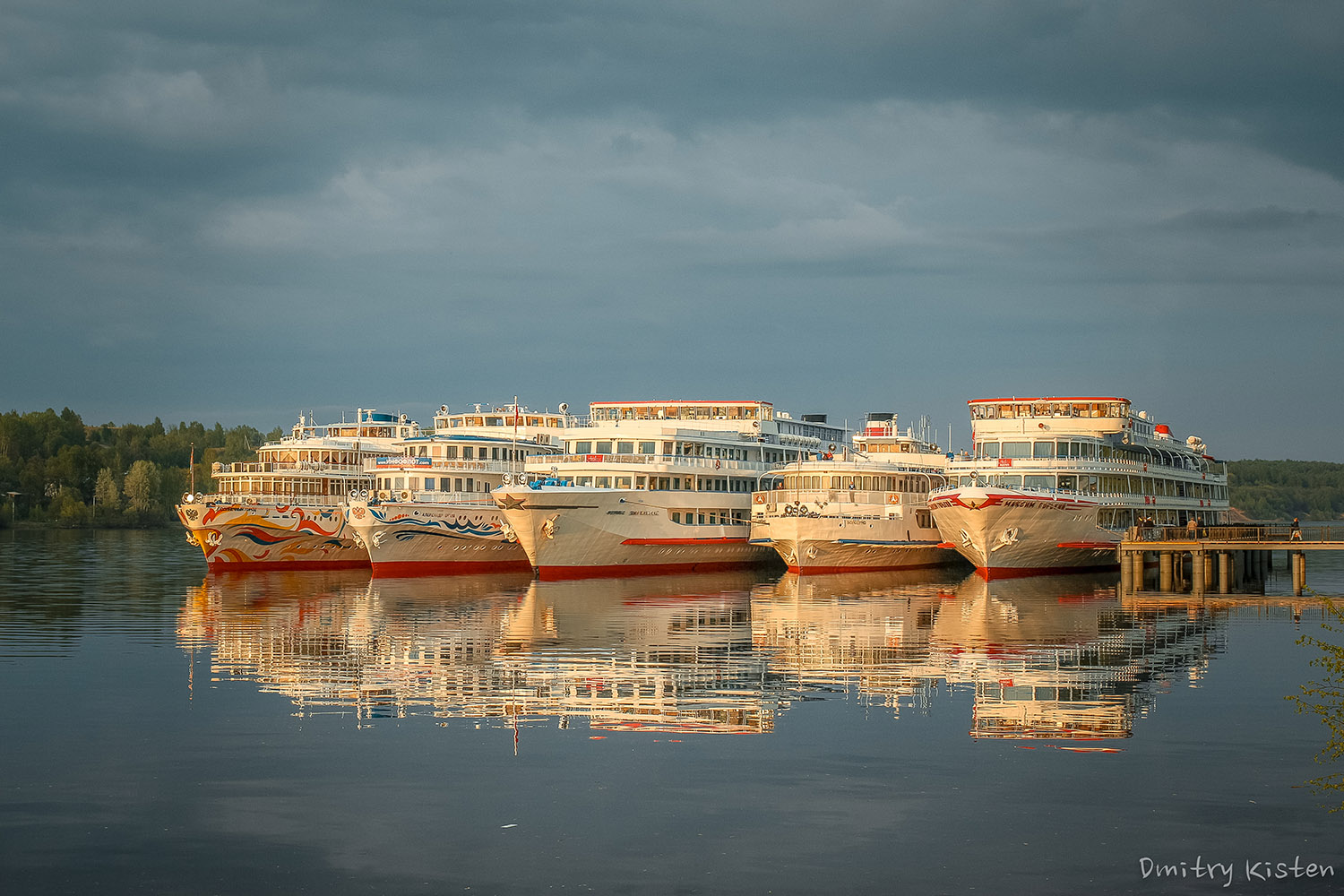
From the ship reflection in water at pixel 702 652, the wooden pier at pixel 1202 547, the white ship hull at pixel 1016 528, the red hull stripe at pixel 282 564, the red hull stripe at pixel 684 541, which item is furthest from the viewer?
the red hull stripe at pixel 282 564

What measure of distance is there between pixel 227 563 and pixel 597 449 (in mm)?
22379

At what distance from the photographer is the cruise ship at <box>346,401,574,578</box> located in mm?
73500

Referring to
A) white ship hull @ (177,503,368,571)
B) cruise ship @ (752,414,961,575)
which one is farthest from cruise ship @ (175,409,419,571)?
Answer: cruise ship @ (752,414,961,575)

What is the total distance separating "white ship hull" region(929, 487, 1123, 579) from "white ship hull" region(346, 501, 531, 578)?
81.1 feet

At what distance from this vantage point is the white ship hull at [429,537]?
72.8 m

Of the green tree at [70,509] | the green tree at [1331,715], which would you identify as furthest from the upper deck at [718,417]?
the green tree at [70,509]

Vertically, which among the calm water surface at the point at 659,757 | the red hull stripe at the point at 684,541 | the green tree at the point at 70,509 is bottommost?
the calm water surface at the point at 659,757

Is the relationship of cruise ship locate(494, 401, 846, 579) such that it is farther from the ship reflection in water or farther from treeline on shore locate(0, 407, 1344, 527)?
treeline on shore locate(0, 407, 1344, 527)

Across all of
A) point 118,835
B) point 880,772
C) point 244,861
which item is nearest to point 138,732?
point 118,835

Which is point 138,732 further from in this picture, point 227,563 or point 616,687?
point 227,563

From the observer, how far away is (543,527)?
69688 mm

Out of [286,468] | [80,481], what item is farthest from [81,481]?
[286,468]

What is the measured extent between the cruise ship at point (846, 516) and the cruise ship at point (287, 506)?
25.1m

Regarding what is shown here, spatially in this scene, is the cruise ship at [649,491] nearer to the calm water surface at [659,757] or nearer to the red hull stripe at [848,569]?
the red hull stripe at [848,569]
